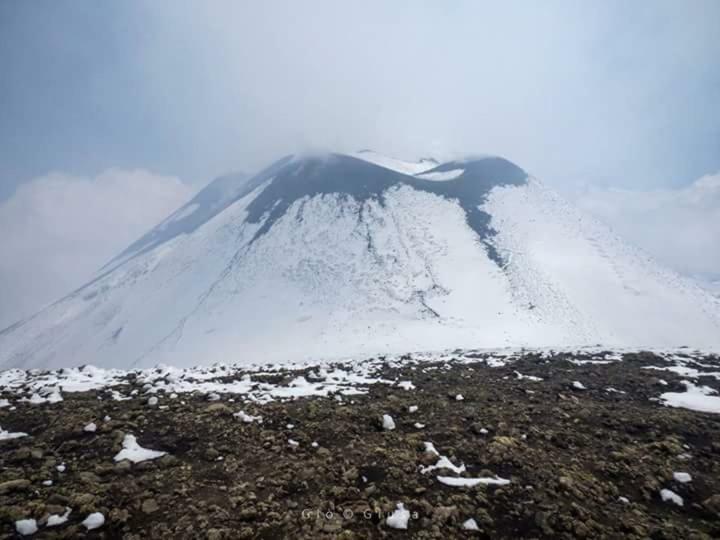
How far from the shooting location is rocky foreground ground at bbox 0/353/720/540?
15.3 feet

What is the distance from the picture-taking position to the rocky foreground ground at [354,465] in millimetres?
4656

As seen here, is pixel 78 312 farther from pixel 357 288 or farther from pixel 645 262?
pixel 645 262

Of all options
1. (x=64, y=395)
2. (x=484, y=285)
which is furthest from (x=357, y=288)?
(x=64, y=395)

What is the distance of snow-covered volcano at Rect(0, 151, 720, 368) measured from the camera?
35.8 meters

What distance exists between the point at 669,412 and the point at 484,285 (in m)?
34.3

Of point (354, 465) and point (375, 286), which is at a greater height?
point (354, 465)

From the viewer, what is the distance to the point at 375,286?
4412 centimetres

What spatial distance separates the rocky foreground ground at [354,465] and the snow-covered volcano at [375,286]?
22.3 metres

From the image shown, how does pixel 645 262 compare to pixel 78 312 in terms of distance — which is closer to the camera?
pixel 645 262

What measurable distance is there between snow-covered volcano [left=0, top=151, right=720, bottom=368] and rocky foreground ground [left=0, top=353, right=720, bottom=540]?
877 inches

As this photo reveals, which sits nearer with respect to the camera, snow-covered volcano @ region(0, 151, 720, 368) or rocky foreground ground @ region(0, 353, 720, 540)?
rocky foreground ground @ region(0, 353, 720, 540)

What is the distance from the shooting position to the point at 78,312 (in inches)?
2224

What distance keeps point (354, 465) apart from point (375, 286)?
38.0 meters

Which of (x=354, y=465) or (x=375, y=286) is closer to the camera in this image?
(x=354, y=465)
